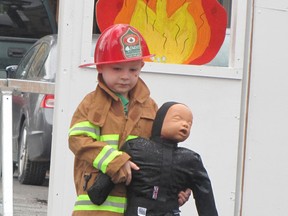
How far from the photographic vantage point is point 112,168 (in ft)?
13.9

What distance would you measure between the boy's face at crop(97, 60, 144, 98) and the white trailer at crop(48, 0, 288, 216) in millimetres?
1503

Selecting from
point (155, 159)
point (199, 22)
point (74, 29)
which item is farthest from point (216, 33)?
point (155, 159)

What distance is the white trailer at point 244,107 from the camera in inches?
236

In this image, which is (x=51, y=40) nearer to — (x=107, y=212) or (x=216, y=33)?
(x=216, y=33)

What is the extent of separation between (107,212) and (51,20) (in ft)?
34.1

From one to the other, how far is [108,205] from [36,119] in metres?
5.64

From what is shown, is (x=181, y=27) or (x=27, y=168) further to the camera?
(x=27, y=168)

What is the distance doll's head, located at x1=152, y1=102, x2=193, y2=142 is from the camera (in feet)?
14.3

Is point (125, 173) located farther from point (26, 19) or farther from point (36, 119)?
point (26, 19)

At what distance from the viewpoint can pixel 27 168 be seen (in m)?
10.1

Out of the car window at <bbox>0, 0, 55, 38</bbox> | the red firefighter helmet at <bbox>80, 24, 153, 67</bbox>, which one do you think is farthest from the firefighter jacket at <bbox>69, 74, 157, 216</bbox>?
the car window at <bbox>0, 0, 55, 38</bbox>

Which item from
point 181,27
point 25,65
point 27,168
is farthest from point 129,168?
point 25,65

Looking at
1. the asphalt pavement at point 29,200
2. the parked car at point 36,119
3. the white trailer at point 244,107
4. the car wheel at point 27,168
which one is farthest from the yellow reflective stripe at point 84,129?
the car wheel at point 27,168

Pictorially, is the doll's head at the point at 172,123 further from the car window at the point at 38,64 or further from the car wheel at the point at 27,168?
the car wheel at the point at 27,168
